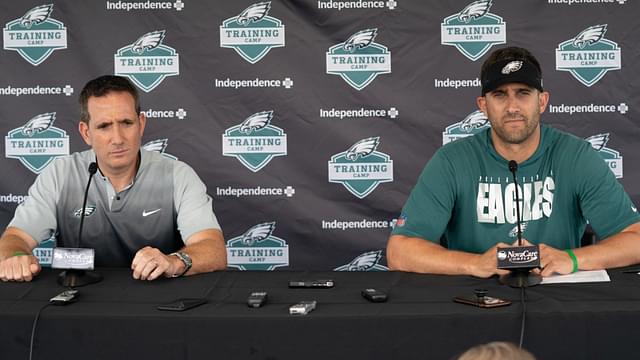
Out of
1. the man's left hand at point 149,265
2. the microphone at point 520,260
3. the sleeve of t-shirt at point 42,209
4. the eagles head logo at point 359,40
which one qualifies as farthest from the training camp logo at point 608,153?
the sleeve of t-shirt at point 42,209

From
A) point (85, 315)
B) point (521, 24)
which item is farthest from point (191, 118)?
point (85, 315)

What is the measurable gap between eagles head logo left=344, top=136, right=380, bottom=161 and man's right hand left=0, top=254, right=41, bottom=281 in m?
1.97

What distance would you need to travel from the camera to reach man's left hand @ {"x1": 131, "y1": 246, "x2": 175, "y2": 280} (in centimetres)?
205

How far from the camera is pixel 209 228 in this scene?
260cm

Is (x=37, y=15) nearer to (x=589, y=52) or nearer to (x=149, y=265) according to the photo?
(x=149, y=265)

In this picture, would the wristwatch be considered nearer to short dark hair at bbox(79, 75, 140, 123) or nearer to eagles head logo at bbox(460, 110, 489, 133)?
short dark hair at bbox(79, 75, 140, 123)

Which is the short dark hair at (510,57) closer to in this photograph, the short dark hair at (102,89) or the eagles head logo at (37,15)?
the short dark hair at (102,89)

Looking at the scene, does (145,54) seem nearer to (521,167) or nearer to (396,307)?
(521,167)

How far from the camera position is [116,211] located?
8.63 feet

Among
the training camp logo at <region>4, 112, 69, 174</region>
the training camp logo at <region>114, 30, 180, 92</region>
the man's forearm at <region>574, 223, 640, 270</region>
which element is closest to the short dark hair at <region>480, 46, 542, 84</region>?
the man's forearm at <region>574, 223, 640, 270</region>

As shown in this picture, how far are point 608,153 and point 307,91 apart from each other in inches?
64.3

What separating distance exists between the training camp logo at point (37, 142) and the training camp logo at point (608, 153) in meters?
2.84

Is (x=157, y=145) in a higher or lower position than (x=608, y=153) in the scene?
higher

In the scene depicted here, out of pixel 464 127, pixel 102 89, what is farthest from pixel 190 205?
pixel 464 127
